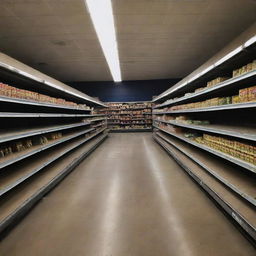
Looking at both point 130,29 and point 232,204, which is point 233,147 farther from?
point 130,29

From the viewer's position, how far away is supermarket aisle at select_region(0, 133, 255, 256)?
1.61m

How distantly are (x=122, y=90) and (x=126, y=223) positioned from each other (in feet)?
34.9

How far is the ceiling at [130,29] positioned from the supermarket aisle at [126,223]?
348 cm

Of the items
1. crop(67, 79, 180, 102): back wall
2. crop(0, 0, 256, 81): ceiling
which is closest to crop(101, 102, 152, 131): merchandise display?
Result: crop(67, 79, 180, 102): back wall

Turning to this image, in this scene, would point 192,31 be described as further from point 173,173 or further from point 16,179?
point 16,179

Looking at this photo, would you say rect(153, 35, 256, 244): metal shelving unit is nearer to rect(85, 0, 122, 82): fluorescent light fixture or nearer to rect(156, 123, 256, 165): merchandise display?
rect(156, 123, 256, 165): merchandise display

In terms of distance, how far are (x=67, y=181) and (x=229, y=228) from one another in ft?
8.29

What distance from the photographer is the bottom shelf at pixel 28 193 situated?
1860 millimetres

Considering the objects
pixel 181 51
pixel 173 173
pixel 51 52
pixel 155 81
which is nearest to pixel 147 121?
pixel 155 81

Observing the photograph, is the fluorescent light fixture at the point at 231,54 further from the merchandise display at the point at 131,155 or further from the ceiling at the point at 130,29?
the ceiling at the point at 130,29

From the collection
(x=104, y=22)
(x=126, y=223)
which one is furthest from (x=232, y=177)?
(x=104, y=22)

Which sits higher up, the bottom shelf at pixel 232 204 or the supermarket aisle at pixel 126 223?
the bottom shelf at pixel 232 204

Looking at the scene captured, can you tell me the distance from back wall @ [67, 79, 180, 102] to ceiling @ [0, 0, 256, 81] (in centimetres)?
397

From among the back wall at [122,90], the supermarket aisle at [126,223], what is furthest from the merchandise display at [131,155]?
the back wall at [122,90]
